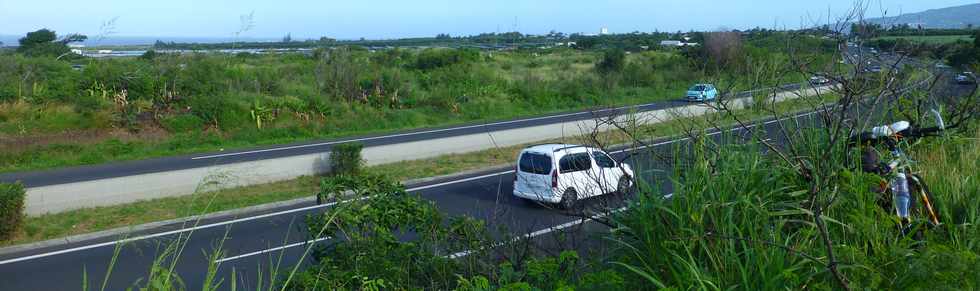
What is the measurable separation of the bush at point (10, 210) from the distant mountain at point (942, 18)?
12234 millimetres

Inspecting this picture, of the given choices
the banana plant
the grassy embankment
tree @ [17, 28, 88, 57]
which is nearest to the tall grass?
the grassy embankment

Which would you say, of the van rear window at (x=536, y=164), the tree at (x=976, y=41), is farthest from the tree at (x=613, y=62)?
the van rear window at (x=536, y=164)

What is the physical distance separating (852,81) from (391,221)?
2835mm

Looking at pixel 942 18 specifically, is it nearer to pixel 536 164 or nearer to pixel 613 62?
pixel 536 164

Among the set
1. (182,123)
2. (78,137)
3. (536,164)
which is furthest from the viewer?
(182,123)

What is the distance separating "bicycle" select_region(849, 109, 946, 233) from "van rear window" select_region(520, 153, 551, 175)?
889 cm

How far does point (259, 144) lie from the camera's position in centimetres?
2531

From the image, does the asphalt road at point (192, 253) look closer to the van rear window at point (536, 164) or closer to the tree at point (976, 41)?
the van rear window at point (536, 164)

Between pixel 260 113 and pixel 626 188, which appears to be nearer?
pixel 626 188

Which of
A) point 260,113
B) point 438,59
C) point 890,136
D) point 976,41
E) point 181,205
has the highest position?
point 438,59

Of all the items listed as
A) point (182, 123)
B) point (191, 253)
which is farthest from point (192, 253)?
point (182, 123)

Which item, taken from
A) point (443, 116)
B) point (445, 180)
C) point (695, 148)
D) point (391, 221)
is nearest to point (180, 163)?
point (445, 180)

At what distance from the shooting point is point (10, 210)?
38.9 ft

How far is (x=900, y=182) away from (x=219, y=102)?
26202 millimetres
